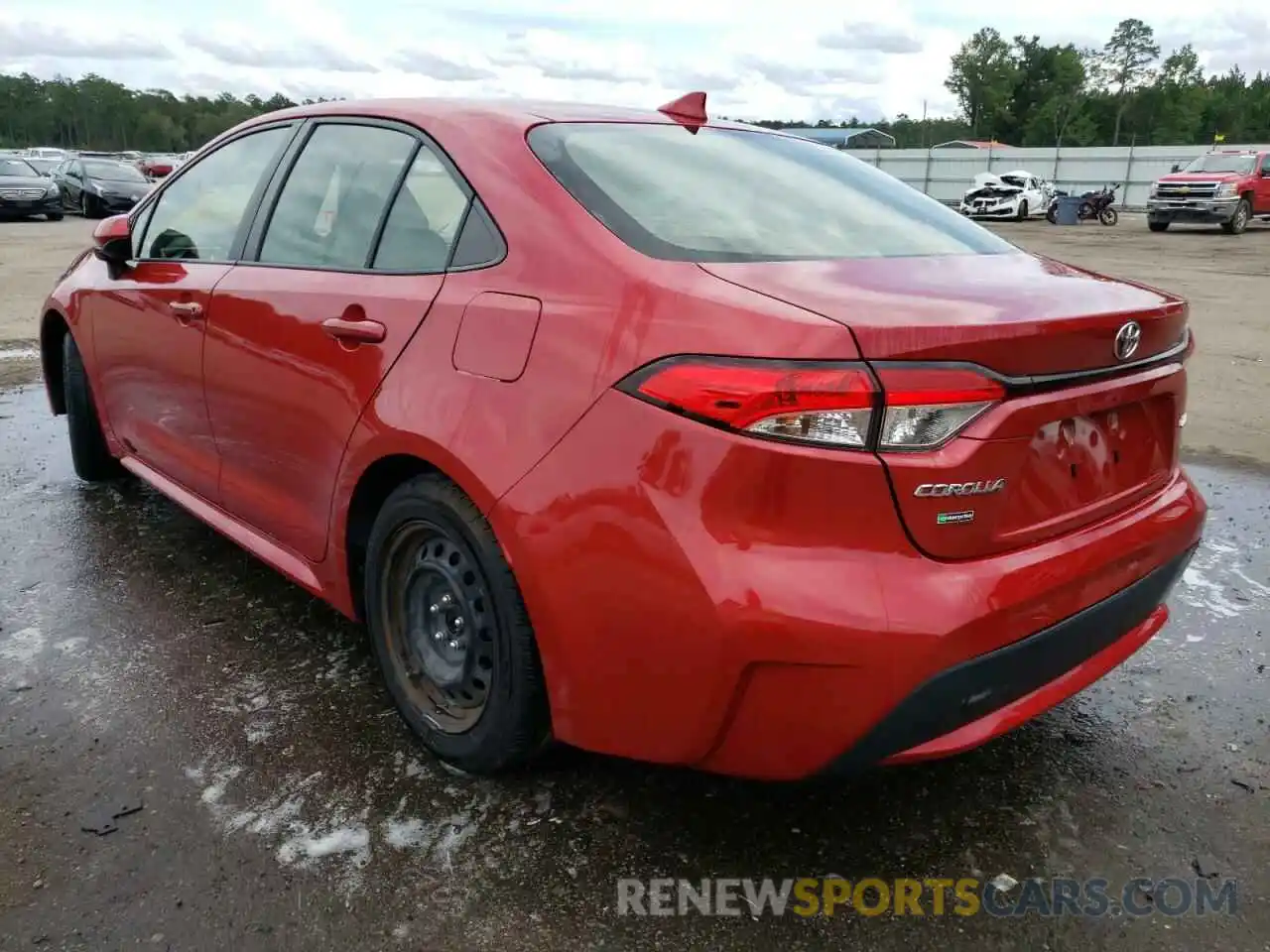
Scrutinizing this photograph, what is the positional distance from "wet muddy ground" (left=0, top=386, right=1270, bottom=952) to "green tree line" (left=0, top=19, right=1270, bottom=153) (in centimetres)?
8038

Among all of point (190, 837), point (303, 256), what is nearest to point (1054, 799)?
point (190, 837)

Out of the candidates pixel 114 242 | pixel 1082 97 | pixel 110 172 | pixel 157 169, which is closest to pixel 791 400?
pixel 114 242

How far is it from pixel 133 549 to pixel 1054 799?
131 inches

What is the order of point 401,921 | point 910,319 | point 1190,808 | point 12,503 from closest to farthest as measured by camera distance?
1. point 910,319
2. point 401,921
3. point 1190,808
4. point 12,503

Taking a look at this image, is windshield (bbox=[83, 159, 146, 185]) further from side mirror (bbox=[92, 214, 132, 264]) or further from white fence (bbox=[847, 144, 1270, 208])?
white fence (bbox=[847, 144, 1270, 208])

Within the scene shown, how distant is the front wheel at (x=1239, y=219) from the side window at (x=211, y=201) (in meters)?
26.0

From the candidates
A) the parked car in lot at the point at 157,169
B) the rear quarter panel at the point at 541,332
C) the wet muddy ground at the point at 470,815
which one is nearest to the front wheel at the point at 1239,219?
the parked car in lot at the point at 157,169

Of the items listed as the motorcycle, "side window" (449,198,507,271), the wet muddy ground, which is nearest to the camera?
the wet muddy ground

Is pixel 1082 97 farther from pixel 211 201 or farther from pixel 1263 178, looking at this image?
pixel 211 201

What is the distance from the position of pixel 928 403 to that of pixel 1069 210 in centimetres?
3092

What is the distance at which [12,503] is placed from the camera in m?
4.40

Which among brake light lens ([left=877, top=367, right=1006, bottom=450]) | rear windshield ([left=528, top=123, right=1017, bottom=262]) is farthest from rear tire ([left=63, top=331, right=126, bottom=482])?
brake light lens ([left=877, top=367, right=1006, bottom=450])

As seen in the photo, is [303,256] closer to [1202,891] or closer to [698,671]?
[698,671]

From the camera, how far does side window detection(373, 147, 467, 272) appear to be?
7.94 ft
